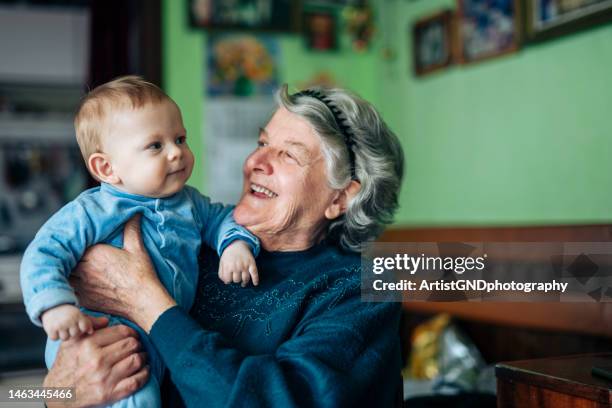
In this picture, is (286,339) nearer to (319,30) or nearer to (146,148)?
(146,148)

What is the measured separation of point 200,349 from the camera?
4.01 ft

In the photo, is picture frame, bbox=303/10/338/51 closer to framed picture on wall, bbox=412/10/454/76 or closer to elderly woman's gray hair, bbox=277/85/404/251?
framed picture on wall, bbox=412/10/454/76

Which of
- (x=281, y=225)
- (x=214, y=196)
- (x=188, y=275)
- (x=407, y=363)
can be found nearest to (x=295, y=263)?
(x=281, y=225)

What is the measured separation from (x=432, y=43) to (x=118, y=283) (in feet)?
8.58

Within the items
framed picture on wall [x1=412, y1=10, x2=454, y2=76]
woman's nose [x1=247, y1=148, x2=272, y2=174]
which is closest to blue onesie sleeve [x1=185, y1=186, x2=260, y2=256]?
woman's nose [x1=247, y1=148, x2=272, y2=174]

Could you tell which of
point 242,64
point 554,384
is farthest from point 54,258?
point 242,64

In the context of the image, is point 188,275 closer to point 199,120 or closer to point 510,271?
point 510,271

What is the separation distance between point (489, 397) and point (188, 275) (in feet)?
3.85

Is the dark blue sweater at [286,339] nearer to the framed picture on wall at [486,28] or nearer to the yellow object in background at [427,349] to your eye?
the yellow object in background at [427,349]

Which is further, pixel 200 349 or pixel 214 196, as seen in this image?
pixel 214 196

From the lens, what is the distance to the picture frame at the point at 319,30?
396 centimetres

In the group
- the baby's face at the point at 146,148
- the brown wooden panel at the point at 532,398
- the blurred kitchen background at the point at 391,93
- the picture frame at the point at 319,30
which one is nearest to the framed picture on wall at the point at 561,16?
the blurred kitchen background at the point at 391,93

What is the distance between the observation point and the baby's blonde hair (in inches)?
50.8

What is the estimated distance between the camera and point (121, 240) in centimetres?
135
